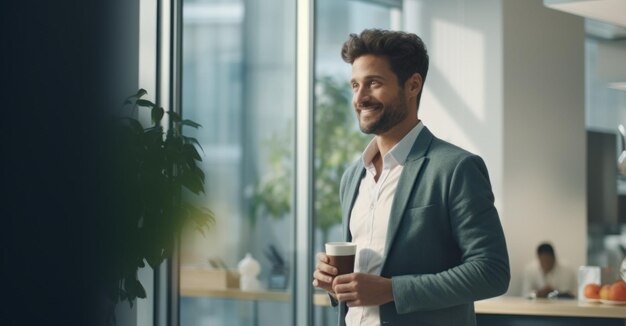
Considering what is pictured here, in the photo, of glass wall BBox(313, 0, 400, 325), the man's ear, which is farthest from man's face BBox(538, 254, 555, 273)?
the man's ear

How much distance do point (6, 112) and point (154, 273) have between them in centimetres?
372

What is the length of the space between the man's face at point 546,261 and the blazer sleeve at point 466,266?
574 centimetres

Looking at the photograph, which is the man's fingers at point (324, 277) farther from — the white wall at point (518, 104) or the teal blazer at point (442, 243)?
the white wall at point (518, 104)

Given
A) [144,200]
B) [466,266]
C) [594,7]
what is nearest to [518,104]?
[594,7]

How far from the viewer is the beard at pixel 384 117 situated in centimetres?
226

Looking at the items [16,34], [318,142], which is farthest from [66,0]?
[318,142]

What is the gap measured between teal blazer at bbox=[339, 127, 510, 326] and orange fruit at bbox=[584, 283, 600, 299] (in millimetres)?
3538

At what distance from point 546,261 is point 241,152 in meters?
2.85

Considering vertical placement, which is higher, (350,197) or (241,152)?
(241,152)

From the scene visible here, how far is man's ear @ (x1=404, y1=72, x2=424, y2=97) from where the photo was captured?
2309 millimetres

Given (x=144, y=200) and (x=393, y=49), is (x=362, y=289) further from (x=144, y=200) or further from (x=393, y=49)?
(x=144, y=200)

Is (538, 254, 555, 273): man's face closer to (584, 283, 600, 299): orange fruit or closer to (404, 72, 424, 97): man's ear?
(584, 283, 600, 299): orange fruit

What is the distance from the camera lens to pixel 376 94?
226 cm

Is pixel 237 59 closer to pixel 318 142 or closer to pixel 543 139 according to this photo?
pixel 318 142
